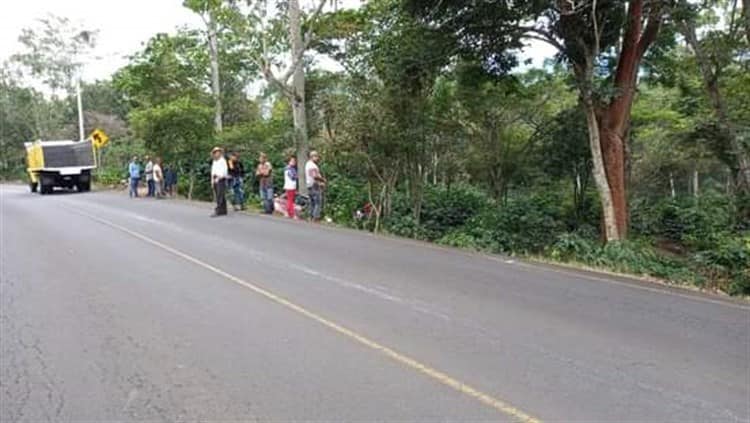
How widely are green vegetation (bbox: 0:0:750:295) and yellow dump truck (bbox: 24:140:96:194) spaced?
798 centimetres

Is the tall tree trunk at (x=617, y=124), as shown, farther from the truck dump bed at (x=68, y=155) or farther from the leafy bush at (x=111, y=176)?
the leafy bush at (x=111, y=176)

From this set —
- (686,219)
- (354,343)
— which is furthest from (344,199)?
(354,343)

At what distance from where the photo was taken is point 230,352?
20.2 ft

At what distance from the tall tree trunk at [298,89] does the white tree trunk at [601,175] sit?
8504mm

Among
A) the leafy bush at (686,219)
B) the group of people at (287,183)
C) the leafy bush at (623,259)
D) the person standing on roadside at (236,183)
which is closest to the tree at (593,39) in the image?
the leafy bush at (623,259)

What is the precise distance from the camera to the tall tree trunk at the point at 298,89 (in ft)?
64.0

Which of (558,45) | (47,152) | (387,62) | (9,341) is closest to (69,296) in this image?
(9,341)

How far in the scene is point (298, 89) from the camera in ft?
65.9

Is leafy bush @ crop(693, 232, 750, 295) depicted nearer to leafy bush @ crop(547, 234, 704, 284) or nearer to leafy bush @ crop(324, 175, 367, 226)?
leafy bush @ crop(547, 234, 704, 284)

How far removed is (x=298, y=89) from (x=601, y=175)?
9.58 meters

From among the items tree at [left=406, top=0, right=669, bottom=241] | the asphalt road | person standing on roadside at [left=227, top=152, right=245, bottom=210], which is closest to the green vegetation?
tree at [left=406, top=0, right=669, bottom=241]

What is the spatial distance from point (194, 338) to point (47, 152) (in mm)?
32003

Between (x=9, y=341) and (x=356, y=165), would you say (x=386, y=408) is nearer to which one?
(x=9, y=341)

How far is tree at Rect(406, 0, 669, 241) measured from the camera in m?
13.6
